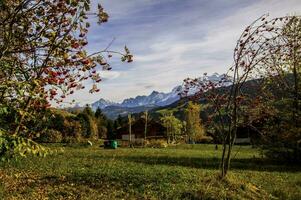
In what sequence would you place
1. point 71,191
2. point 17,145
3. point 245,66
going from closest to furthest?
point 17,145 < point 71,191 < point 245,66

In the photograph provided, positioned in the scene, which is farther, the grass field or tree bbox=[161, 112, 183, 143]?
tree bbox=[161, 112, 183, 143]

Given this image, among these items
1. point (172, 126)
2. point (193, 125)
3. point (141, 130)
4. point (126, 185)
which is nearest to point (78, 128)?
point (172, 126)

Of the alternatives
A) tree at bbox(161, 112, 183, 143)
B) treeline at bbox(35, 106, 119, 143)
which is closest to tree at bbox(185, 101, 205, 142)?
tree at bbox(161, 112, 183, 143)

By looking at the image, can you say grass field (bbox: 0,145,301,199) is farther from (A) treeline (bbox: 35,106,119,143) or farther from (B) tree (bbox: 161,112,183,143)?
(B) tree (bbox: 161,112,183,143)

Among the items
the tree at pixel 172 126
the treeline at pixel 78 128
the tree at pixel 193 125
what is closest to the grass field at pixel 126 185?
the treeline at pixel 78 128

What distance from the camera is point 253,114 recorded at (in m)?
16.8

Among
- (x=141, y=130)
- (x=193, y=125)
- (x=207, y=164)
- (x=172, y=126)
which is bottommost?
(x=207, y=164)

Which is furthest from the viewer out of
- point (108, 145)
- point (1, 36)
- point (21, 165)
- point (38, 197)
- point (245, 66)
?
point (108, 145)

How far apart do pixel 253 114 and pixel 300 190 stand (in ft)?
13.1

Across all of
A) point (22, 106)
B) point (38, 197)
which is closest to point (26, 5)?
point (22, 106)

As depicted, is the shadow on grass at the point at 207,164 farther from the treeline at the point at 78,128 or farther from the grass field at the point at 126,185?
the treeline at the point at 78,128

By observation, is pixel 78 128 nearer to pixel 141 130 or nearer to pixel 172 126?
pixel 172 126

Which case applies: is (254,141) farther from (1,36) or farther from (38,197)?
(1,36)

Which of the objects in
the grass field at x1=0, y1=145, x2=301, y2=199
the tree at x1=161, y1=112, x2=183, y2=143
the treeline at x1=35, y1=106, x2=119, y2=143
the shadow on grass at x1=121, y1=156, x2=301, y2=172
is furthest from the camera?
the tree at x1=161, y1=112, x2=183, y2=143
